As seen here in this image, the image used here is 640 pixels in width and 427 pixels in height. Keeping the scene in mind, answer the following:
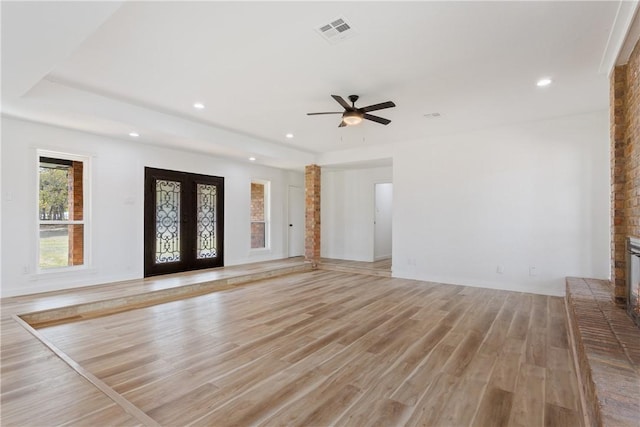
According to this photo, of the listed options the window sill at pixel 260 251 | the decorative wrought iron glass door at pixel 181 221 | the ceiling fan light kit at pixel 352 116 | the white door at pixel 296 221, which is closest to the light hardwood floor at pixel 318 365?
the decorative wrought iron glass door at pixel 181 221

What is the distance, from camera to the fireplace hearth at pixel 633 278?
2551 millimetres

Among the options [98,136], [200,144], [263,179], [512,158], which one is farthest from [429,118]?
[98,136]

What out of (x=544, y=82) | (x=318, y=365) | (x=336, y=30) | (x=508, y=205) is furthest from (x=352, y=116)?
(x=508, y=205)

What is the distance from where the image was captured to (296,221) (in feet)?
30.7


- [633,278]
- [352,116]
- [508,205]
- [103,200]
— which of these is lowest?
[633,278]

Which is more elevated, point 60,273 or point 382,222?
point 382,222

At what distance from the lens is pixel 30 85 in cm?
334

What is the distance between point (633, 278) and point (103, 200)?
7.03m

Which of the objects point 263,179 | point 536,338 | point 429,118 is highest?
point 429,118

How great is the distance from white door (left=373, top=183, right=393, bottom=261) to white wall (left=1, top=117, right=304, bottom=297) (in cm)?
335

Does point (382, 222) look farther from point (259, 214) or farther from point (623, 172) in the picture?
point (623, 172)

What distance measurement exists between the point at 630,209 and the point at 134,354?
15.9 feet

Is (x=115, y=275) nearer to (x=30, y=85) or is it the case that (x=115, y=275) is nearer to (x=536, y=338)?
(x=30, y=85)

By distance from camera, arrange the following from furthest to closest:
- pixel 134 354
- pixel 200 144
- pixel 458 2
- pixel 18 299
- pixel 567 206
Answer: pixel 200 144
pixel 567 206
pixel 18 299
pixel 134 354
pixel 458 2
